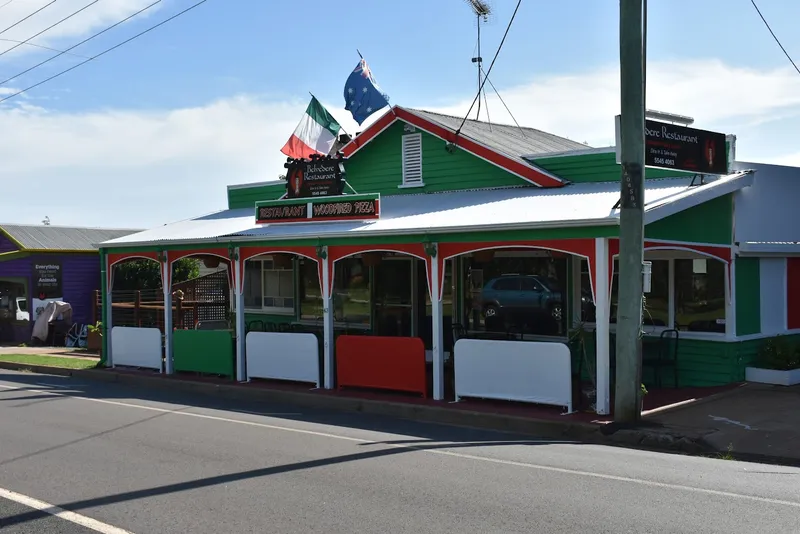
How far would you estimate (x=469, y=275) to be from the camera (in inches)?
669

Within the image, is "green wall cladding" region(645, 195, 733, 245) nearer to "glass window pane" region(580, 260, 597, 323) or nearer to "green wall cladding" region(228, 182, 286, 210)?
"glass window pane" region(580, 260, 597, 323)

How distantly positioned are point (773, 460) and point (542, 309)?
6968 mm

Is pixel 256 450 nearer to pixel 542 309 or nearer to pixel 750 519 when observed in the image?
pixel 750 519

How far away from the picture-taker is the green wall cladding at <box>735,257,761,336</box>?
46.0 feet

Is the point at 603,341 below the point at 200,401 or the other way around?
the other way around

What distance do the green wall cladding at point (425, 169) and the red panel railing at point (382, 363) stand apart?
4628 mm

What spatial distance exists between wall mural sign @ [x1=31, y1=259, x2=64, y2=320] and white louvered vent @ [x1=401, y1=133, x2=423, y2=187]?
1496cm

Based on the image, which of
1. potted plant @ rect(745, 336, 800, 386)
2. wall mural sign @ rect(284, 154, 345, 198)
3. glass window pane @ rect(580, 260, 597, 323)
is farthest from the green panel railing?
potted plant @ rect(745, 336, 800, 386)

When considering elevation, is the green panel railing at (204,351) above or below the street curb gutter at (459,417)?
above

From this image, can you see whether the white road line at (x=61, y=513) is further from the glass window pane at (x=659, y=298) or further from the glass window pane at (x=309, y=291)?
the glass window pane at (x=309, y=291)

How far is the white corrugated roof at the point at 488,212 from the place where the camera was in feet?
39.7

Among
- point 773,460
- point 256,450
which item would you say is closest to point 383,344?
point 256,450

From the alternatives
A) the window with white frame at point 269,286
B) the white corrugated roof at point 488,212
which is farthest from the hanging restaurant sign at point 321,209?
the window with white frame at point 269,286

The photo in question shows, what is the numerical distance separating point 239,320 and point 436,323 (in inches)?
187
